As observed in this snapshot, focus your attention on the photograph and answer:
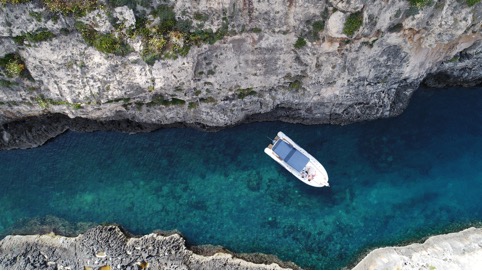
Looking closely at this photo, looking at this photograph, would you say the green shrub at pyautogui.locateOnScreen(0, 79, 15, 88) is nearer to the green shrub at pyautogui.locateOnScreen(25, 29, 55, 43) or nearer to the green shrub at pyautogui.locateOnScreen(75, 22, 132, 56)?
the green shrub at pyautogui.locateOnScreen(25, 29, 55, 43)

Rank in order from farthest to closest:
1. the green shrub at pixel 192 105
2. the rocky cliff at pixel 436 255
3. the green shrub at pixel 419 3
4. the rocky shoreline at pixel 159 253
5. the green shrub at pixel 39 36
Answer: the rocky shoreline at pixel 159 253 < the green shrub at pixel 192 105 < the rocky cliff at pixel 436 255 < the green shrub at pixel 39 36 < the green shrub at pixel 419 3

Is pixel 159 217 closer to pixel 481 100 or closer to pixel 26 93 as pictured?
pixel 26 93

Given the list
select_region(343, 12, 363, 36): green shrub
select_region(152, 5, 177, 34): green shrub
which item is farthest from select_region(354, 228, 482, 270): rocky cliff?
select_region(152, 5, 177, 34): green shrub

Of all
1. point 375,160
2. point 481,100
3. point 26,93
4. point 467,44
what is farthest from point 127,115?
point 481,100

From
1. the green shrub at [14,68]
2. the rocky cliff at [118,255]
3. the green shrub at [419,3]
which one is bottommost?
the rocky cliff at [118,255]

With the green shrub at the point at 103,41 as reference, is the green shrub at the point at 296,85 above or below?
below

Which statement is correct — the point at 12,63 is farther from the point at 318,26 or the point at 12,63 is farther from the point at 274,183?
the point at 274,183

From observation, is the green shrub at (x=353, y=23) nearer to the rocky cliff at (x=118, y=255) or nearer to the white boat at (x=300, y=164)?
the white boat at (x=300, y=164)

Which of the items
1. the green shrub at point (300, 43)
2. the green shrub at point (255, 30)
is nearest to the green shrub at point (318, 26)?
the green shrub at point (300, 43)
